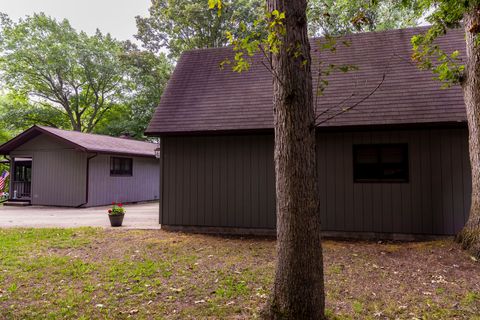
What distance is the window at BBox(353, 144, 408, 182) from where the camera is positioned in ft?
24.2

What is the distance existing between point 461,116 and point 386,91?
168 centimetres

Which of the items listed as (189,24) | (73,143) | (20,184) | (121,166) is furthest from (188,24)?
(20,184)

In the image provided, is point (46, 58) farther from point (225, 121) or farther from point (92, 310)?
point (92, 310)

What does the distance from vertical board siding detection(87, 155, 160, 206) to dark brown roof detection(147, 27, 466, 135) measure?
24.3ft

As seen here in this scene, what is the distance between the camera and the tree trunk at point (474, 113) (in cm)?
557

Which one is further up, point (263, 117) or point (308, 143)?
point (263, 117)

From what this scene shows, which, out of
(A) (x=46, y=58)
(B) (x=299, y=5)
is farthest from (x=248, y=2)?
(B) (x=299, y=5)

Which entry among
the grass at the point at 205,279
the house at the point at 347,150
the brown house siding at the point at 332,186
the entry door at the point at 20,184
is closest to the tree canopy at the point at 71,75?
the entry door at the point at 20,184

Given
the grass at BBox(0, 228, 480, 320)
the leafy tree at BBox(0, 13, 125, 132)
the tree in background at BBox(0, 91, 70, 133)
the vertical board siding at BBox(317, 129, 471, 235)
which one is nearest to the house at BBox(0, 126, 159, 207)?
the grass at BBox(0, 228, 480, 320)

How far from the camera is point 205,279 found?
4.50 metres

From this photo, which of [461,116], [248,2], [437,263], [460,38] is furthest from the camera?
[248,2]

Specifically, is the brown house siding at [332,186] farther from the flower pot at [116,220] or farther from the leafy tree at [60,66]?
the leafy tree at [60,66]

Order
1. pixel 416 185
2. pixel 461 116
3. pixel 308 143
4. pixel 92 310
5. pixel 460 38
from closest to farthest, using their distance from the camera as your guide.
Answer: pixel 308 143 < pixel 92 310 < pixel 461 116 < pixel 416 185 < pixel 460 38

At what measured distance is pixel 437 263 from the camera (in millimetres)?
5145
